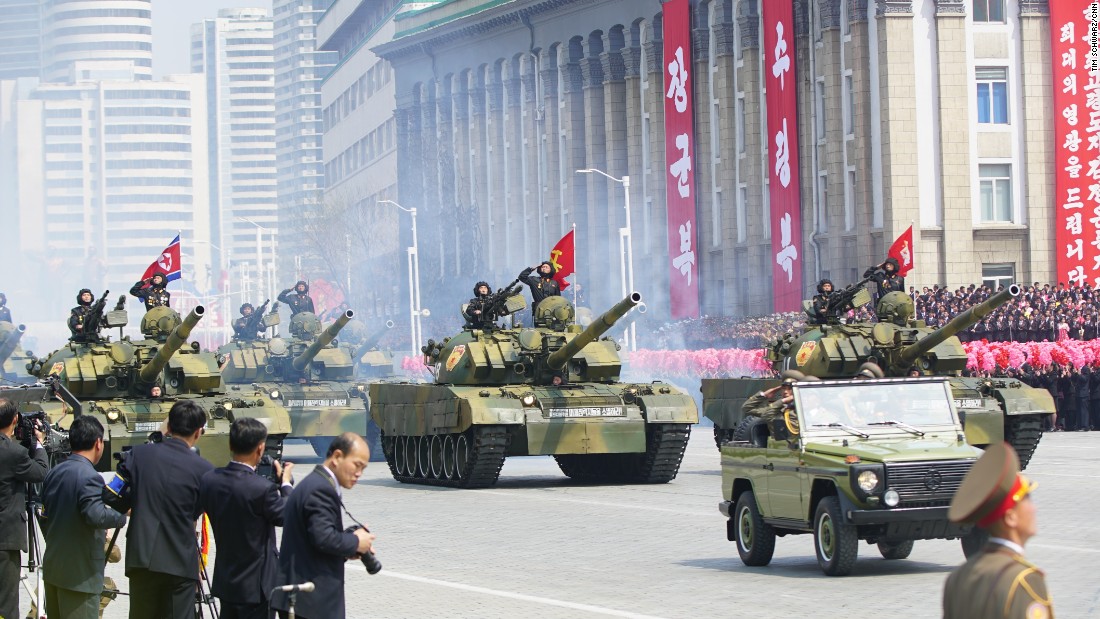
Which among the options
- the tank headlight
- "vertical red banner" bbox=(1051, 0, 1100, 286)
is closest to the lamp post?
"vertical red banner" bbox=(1051, 0, 1100, 286)

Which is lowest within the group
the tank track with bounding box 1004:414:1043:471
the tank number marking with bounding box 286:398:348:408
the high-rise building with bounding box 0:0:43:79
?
the tank track with bounding box 1004:414:1043:471

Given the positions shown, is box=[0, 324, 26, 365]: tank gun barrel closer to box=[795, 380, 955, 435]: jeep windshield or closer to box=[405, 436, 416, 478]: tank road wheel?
box=[405, 436, 416, 478]: tank road wheel

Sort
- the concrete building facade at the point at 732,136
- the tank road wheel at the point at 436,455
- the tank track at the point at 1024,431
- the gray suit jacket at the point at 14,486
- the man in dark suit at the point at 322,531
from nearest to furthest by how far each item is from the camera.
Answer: the man in dark suit at the point at 322,531 < the gray suit jacket at the point at 14,486 < the tank track at the point at 1024,431 < the tank road wheel at the point at 436,455 < the concrete building facade at the point at 732,136

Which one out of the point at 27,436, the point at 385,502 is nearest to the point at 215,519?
the point at 27,436

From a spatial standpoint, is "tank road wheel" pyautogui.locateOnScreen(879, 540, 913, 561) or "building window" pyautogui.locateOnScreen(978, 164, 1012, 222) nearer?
"tank road wheel" pyautogui.locateOnScreen(879, 540, 913, 561)

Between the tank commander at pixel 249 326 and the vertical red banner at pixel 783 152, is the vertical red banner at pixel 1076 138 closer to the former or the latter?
the vertical red banner at pixel 783 152

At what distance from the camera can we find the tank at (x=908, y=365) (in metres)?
25.2

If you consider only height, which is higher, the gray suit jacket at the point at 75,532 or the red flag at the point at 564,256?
the red flag at the point at 564,256

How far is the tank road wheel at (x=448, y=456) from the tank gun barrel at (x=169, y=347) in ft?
12.0

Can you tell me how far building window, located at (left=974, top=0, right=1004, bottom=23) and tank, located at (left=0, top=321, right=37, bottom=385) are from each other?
978 inches

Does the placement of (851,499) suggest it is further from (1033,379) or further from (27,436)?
(1033,379)

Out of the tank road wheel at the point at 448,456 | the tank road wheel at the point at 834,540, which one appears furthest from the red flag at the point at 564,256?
the tank road wheel at the point at 834,540

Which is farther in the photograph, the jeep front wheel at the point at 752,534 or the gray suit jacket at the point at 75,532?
the jeep front wheel at the point at 752,534

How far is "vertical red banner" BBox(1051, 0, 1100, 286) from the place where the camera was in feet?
161
